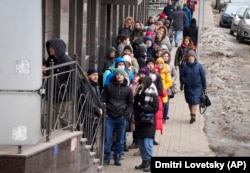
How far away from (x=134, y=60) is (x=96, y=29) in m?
4.07

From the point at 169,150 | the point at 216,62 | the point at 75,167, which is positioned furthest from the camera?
the point at 216,62

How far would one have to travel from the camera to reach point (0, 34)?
598 cm

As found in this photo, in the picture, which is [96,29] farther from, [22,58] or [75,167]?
[22,58]

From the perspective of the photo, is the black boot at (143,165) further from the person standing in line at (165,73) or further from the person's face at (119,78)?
the person standing in line at (165,73)

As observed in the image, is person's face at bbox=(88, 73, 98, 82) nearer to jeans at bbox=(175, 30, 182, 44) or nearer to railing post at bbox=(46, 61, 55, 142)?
railing post at bbox=(46, 61, 55, 142)

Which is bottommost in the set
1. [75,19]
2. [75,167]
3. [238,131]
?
[238,131]

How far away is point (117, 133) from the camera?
11281 millimetres

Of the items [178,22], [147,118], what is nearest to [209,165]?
[147,118]

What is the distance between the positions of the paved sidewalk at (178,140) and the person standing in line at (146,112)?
1.21 ft

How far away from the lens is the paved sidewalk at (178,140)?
11.8 metres

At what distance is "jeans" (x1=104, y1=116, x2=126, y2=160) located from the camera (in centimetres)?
1107

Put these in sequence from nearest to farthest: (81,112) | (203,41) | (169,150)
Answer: (81,112) < (169,150) < (203,41)

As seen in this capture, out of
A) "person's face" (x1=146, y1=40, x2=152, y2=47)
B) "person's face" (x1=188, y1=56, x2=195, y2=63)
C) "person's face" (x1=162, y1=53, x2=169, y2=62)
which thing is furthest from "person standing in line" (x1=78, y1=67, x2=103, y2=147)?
"person's face" (x1=146, y1=40, x2=152, y2=47)

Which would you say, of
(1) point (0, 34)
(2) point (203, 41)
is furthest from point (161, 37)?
(2) point (203, 41)
